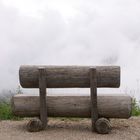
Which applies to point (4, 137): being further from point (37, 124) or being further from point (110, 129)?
point (110, 129)

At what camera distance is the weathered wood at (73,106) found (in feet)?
36.3

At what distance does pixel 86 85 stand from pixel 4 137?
5.72 feet

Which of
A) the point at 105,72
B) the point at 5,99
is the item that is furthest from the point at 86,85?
the point at 5,99

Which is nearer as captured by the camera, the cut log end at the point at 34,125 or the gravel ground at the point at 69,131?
the gravel ground at the point at 69,131

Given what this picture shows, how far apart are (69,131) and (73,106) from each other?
0.46m

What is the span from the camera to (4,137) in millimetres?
10805

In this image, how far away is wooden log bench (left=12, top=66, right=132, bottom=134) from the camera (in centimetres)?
1106

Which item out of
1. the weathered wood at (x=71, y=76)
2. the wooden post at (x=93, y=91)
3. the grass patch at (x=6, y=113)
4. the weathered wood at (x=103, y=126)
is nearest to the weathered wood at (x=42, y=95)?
the weathered wood at (x=71, y=76)

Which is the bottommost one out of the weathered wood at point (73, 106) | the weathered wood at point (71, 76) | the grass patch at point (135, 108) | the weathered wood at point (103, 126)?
the grass patch at point (135, 108)

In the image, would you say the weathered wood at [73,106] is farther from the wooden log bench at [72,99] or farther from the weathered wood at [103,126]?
the weathered wood at [103,126]

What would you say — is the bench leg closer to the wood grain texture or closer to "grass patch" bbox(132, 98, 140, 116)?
the wood grain texture

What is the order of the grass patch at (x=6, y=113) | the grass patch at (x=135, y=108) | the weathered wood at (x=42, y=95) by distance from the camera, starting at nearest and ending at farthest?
the weathered wood at (x=42, y=95), the grass patch at (x=6, y=113), the grass patch at (x=135, y=108)

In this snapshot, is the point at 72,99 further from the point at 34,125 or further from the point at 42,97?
the point at 34,125

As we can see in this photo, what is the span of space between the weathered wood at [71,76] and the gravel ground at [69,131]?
84 cm
